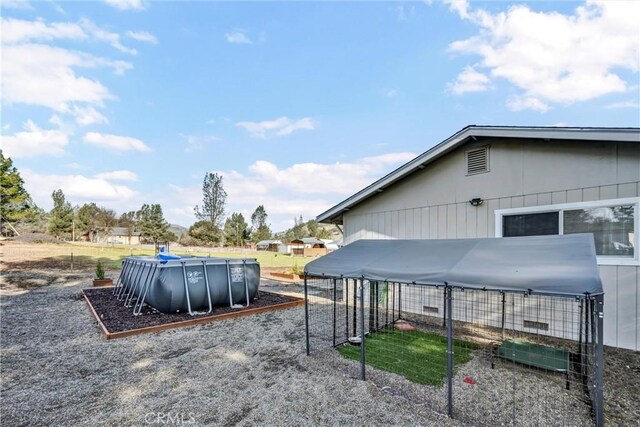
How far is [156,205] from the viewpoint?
54688 millimetres

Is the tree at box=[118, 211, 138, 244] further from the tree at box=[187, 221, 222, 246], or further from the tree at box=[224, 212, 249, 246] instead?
the tree at box=[224, 212, 249, 246]

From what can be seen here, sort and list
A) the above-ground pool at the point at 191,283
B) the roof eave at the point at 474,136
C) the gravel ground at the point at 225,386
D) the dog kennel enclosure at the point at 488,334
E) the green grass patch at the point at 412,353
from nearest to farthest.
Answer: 1. the dog kennel enclosure at the point at 488,334
2. the gravel ground at the point at 225,386
3. the green grass patch at the point at 412,353
4. the roof eave at the point at 474,136
5. the above-ground pool at the point at 191,283

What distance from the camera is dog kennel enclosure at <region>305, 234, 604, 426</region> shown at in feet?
9.54

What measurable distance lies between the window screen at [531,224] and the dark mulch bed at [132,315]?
6.18 metres

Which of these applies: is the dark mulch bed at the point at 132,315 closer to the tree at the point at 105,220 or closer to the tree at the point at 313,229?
the tree at the point at 105,220

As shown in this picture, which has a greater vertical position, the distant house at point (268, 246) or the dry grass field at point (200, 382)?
the dry grass field at point (200, 382)

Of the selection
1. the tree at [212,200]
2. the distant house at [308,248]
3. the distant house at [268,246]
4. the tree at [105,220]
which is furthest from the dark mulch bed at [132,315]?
the tree at [105,220]

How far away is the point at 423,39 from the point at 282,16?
501 cm

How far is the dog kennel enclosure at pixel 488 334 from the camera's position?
2.91 metres

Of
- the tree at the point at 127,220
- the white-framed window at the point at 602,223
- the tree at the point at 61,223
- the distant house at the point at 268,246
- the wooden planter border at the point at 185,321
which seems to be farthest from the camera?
the tree at the point at 127,220

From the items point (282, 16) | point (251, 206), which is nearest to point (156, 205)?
point (251, 206)

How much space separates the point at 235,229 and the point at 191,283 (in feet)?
162

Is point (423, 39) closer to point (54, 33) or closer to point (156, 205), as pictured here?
point (54, 33)

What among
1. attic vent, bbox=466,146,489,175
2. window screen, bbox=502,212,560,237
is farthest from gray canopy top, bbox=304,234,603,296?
attic vent, bbox=466,146,489,175
